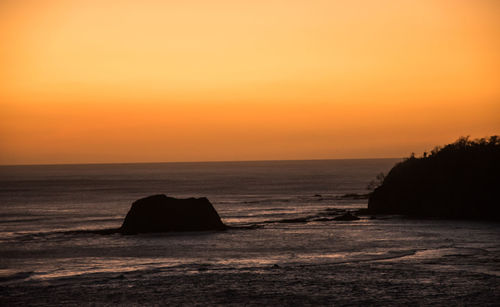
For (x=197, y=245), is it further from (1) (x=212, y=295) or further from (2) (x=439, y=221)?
(2) (x=439, y=221)

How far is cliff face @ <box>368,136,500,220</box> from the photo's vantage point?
177ft

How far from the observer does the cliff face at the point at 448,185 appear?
54000mm

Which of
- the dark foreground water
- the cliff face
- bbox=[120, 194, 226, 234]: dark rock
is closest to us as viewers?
the dark foreground water

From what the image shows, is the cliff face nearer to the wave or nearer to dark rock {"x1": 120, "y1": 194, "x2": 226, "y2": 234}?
dark rock {"x1": 120, "y1": 194, "x2": 226, "y2": 234}

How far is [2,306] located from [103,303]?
320cm

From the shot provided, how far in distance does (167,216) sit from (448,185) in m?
25.9

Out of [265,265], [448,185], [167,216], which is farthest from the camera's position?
[448,185]

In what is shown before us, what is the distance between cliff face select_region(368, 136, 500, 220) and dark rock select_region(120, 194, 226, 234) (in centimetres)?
1970

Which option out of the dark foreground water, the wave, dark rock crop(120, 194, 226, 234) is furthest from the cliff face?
the wave

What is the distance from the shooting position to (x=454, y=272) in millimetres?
25750

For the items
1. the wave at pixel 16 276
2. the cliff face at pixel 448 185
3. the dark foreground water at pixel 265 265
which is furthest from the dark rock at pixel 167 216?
the cliff face at pixel 448 185

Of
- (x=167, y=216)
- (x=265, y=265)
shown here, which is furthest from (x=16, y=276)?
(x=167, y=216)

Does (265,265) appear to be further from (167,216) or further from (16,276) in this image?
(167,216)

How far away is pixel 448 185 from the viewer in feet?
185
